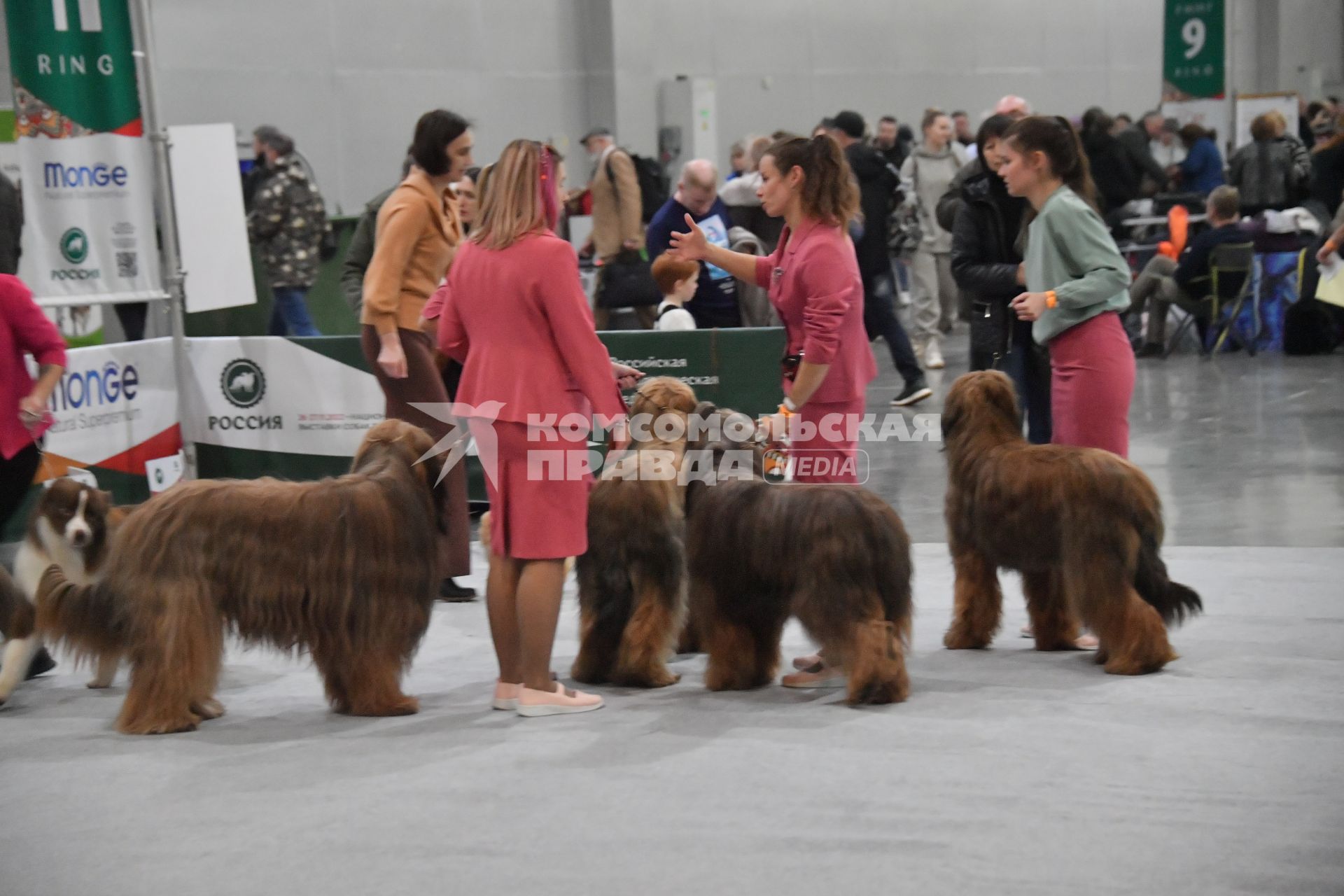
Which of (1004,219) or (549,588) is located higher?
(1004,219)

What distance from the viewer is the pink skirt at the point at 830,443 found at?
435cm

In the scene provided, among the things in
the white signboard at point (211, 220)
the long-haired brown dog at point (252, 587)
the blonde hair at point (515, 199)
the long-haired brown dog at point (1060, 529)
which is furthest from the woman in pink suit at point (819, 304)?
the white signboard at point (211, 220)

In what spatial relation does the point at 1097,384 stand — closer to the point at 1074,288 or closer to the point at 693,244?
the point at 1074,288

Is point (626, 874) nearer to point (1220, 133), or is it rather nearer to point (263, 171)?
point (263, 171)

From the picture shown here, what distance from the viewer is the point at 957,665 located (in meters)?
4.41

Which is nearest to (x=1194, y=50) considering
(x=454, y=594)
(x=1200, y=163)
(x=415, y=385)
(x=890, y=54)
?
(x=890, y=54)

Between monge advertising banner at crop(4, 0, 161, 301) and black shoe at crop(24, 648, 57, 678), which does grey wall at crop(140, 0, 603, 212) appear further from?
black shoe at crop(24, 648, 57, 678)

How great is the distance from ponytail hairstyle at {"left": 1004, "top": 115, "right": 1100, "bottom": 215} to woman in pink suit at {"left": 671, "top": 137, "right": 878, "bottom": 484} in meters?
0.62

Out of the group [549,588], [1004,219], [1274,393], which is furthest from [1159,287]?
[549,588]

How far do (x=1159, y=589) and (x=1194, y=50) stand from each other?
54.1 ft

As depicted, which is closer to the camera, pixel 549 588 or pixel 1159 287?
pixel 549 588

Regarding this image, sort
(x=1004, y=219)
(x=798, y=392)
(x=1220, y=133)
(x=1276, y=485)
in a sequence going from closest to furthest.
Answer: (x=798, y=392)
(x=1004, y=219)
(x=1276, y=485)
(x=1220, y=133)

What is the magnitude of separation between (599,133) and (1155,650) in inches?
388

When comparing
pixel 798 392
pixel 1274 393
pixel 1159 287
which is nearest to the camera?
pixel 798 392
